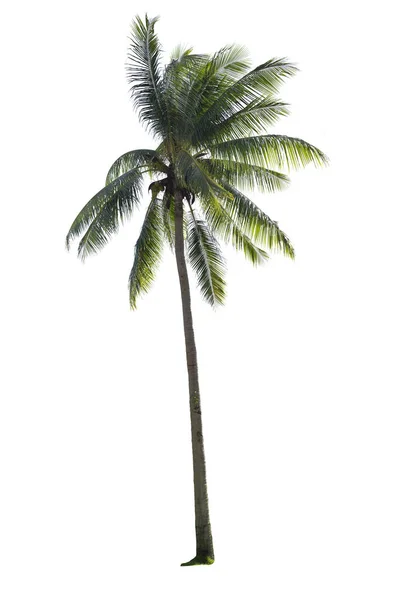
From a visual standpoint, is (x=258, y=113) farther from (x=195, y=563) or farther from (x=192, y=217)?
(x=195, y=563)

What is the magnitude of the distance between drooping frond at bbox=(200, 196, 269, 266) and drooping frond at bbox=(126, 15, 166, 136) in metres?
2.32

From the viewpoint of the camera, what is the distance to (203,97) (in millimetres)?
17734


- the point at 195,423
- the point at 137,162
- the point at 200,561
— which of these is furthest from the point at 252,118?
the point at 200,561

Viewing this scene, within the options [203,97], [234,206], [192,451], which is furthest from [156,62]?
[192,451]

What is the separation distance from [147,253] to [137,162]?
2.48 m

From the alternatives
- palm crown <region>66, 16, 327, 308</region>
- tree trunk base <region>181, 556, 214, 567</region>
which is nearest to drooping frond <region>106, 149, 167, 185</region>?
palm crown <region>66, 16, 327, 308</region>

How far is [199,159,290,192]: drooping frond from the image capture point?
18.2 meters

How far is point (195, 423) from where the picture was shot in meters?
17.2

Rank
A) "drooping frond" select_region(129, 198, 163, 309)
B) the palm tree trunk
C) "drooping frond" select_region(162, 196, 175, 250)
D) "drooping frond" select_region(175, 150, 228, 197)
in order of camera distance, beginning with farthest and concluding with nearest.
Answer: "drooping frond" select_region(129, 198, 163, 309) → "drooping frond" select_region(162, 196, 175, 250) → the palm tree trunk → "drooping frond" select_region(175, 150, 228, 197)

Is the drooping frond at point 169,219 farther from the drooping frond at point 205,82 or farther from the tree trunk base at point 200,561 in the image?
the tree trunk base at point 200,561

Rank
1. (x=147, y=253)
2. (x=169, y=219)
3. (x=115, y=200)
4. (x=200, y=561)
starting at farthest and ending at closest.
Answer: (x=169, y=219), (x=147, y=253), (x=115, y=200), (x=200, y=561)

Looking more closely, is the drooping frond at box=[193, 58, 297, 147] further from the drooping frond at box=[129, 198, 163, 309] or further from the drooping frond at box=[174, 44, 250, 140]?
the drooping frond at box=[129, 198, 163, 309]

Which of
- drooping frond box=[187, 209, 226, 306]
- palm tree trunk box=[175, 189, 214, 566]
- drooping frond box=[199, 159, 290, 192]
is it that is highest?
drooping frond box=[199, 159, 290, 192]

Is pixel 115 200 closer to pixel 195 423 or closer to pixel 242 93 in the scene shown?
pixel 242 93
